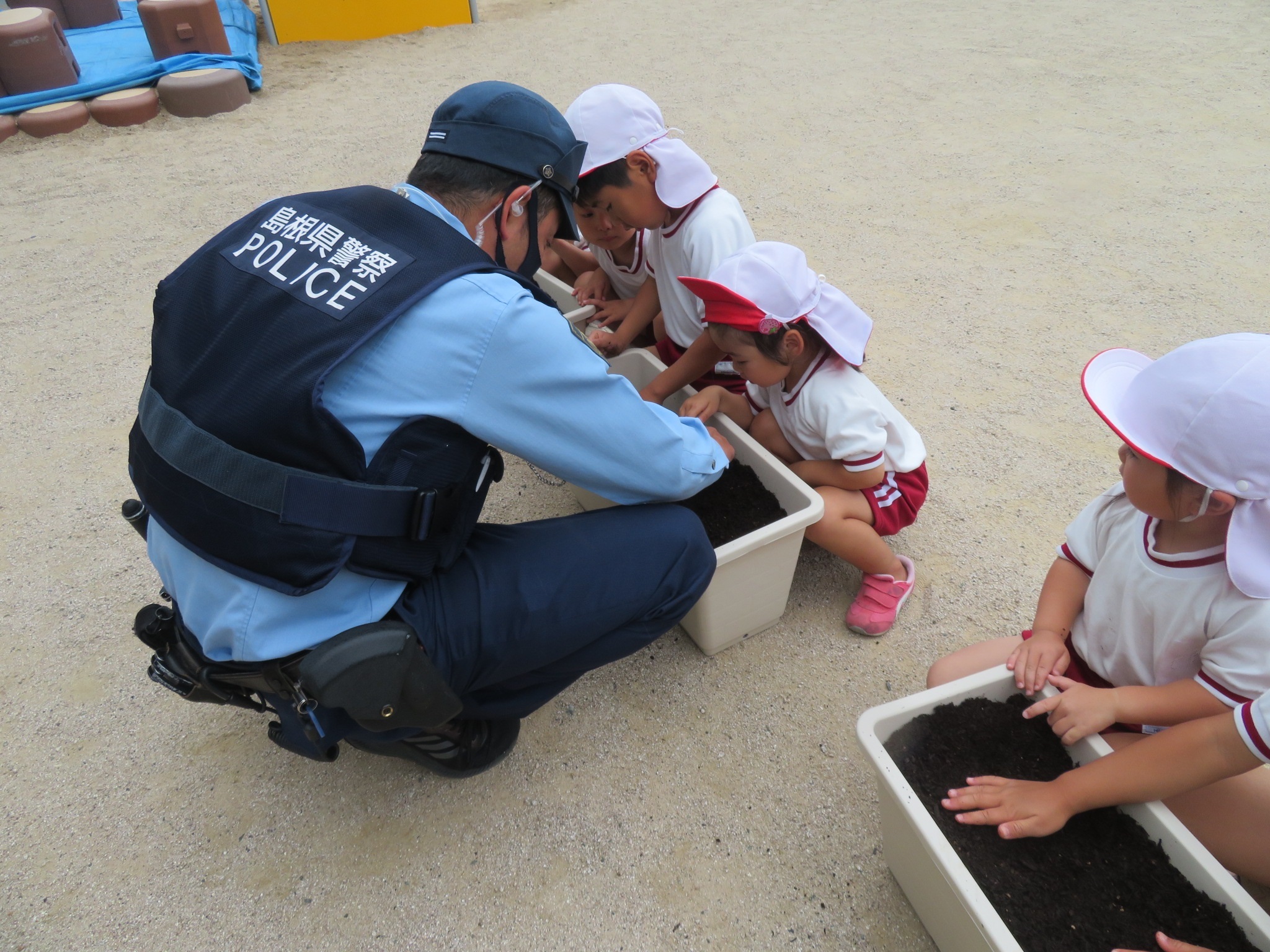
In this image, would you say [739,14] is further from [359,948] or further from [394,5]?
[359,948]

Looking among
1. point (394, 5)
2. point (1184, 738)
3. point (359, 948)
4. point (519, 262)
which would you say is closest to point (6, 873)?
point (359, 948)

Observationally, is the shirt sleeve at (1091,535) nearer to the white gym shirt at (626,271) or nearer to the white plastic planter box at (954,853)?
the white plastic planter box at (954,853)

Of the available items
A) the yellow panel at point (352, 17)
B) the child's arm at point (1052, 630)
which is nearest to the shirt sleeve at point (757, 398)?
the child's arm at point (1052, 630)

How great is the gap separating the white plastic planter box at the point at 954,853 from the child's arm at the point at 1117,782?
6cm

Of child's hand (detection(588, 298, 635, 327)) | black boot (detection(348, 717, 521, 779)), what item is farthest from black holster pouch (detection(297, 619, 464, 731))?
child's hand (detection(588, 298, 635, 327))

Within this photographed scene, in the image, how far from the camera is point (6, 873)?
1598 millimetres

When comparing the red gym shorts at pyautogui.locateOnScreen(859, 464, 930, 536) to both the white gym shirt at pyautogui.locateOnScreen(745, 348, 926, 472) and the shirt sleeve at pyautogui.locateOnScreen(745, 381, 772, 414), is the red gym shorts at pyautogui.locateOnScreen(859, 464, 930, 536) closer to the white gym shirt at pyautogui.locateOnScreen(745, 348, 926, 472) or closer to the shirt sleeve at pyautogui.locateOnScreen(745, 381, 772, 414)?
the white gym shirt at pyautogui.locateOnScreen(745, 348, 926, 472)

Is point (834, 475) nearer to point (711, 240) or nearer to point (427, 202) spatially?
point (711, 240)

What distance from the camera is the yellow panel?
6.64m

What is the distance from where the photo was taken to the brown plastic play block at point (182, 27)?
5527mm

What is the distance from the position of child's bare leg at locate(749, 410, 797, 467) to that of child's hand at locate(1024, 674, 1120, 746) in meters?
0.87

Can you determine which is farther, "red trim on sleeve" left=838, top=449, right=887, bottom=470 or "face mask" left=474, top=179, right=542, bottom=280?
"red trim on sleeve" left=838, top=449, right=887, bottom=470

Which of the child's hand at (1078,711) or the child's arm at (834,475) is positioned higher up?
the child's hand at (1078,711)

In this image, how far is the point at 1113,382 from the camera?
122 centimetres
